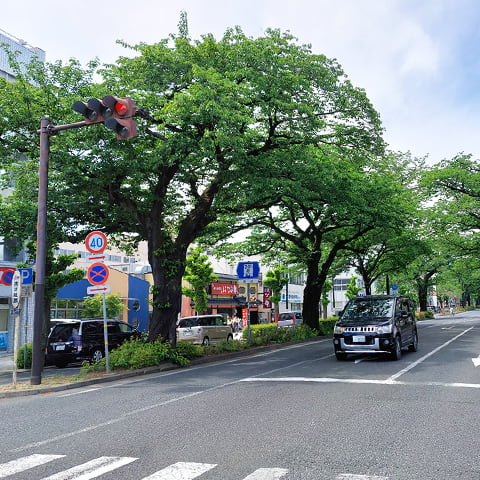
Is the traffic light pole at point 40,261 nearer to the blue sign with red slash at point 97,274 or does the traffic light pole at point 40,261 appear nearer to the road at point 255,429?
the blue sign with red slash at point 97,274

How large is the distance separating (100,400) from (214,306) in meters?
42.7

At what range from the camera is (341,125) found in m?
17.0

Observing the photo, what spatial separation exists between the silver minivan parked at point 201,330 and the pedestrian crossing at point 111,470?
56.3 ft

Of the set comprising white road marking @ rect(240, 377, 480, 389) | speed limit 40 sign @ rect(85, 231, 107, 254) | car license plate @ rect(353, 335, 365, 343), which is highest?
speed limit 40 sign @ rect(85, 231, 107, 254)

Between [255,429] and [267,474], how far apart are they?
1718 mm

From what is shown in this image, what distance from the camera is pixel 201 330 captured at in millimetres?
22703

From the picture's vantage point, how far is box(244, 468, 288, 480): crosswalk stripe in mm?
4395

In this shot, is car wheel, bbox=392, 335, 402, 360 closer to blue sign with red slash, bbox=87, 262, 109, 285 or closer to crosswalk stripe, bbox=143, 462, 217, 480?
blue sign with red slash, bbox=87, 262, 109, 285

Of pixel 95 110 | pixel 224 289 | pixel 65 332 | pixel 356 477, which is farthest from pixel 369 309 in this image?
pixel 224 289

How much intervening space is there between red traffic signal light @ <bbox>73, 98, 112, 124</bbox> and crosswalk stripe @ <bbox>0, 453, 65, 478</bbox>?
635 cm

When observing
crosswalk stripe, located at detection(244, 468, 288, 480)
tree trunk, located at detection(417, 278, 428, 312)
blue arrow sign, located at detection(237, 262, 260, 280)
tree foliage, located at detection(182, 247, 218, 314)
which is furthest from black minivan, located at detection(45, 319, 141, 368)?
tree trunk, located at detection(417, 278, 428, 312)

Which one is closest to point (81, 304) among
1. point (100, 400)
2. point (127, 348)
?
point (127, 348)

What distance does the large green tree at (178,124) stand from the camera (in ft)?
42.5

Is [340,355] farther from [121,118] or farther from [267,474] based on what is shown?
[267,474]
